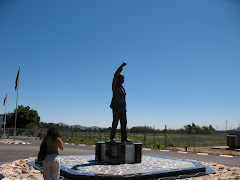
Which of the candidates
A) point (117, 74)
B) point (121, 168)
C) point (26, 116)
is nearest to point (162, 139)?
point (117, 74)

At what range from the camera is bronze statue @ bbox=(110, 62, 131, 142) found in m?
8.95

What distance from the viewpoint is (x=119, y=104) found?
8.94m

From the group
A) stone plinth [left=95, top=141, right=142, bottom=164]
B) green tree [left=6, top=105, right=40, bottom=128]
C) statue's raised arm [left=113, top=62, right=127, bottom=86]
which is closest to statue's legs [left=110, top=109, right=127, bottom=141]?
stone plinth [left=95, top=141, right=142, bottom=164]

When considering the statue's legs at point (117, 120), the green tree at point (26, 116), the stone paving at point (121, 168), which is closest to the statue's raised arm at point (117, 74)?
the statue's legs at point (117, 120)

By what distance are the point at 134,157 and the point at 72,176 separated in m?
3.10

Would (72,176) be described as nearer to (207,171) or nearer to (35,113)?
(207,171)

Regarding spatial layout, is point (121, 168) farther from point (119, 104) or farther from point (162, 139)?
point (162, 139)

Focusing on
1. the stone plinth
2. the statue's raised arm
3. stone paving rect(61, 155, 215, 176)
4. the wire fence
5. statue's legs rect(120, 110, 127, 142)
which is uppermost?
the statue's raised arm

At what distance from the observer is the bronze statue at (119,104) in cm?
895

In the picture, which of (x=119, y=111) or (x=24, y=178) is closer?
(x=24, y=178)

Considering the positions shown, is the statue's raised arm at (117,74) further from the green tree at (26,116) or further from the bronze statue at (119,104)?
the green tree at (26,116)

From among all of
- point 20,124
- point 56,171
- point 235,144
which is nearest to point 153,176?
point 56,171

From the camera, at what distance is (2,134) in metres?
32.0

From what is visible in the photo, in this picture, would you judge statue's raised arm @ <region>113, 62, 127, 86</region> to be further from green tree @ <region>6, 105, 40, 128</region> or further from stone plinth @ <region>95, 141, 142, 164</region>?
green tree @ <region>6, 105, 40, 128</region>
